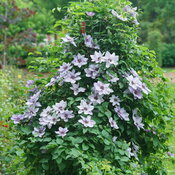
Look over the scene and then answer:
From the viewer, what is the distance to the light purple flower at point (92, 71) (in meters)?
2.02

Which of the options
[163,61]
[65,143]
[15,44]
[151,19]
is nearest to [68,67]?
[65,143]

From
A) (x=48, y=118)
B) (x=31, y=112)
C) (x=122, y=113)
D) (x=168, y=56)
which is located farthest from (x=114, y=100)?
(x=168, y=56)

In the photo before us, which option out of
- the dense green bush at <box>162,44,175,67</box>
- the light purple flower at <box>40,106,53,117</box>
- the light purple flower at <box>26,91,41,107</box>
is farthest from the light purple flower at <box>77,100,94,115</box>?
the dense green bush at <box>162,44,175,67</box>

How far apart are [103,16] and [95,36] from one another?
140mm

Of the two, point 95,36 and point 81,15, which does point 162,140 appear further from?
point 81,15

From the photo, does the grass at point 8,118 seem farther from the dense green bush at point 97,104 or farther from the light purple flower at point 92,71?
the light purple flower at point 92,71

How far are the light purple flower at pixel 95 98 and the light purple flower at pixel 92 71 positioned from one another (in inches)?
4.5

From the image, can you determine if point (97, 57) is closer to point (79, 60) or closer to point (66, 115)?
point (79, 60)

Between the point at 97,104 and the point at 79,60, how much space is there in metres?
0.31

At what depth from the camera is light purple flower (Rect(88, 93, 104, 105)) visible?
1.96m

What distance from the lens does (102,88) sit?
1960 mm

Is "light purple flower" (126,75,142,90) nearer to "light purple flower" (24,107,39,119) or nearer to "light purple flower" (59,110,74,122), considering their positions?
"light purple flower" (59,110,74,122)

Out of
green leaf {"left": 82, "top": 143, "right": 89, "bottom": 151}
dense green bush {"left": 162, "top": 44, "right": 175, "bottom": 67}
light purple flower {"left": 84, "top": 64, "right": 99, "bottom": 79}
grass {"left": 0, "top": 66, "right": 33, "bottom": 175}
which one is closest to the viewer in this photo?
green leaf {"left": 82, "top": 143, "right": 89, "bottom": 151}

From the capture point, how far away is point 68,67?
204 centimetres
